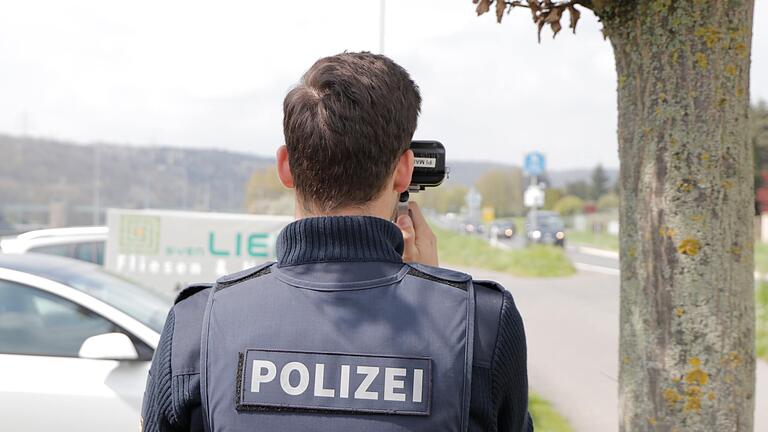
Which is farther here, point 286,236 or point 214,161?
point 214,161

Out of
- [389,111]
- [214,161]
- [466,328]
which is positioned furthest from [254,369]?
[214,161]

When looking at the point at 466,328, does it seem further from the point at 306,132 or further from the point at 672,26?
the point at 672,26

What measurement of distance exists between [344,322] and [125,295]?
11.5 ft

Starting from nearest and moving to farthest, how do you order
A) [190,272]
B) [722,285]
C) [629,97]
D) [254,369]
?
[254,369]
[722,285]
[629,97]
[190,272]

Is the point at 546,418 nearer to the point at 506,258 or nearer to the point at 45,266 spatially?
the point at 45,266

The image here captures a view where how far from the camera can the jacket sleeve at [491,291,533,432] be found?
4.29ft

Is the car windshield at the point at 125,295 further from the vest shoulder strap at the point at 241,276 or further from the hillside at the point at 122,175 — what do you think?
the hillside at the point at 122,175

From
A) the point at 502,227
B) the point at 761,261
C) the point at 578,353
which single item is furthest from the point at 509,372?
the point at 502,227

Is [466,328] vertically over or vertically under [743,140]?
under

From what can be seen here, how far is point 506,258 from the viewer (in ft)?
73.6

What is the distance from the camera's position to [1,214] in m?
29.6

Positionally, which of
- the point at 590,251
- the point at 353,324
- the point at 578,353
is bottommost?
the point at 590,251

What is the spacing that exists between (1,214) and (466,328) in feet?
104

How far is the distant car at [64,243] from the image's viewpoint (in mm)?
6730
